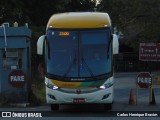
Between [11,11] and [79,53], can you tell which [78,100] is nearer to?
[79,53]

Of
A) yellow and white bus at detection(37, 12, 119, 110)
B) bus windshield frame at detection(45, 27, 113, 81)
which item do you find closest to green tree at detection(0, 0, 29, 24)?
yellow and white bus at detection(37, 12, 119, 110)

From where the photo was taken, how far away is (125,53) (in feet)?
291

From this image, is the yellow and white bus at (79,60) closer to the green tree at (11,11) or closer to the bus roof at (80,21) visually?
the bus roof at (80,21)

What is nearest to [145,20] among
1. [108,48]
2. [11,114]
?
[108,48]

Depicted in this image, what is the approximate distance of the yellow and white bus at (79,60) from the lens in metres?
18.3

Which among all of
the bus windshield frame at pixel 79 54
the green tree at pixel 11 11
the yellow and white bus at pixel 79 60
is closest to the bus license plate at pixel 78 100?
the yellow and white bus at pixel 79 60

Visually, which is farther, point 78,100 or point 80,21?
point 80,21

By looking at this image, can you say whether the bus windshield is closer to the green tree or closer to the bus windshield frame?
the bus windshield frame

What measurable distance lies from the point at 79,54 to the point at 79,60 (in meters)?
0.22

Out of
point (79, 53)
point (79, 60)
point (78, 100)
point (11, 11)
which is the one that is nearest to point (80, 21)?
point (79, 53)

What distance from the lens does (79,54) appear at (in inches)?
735

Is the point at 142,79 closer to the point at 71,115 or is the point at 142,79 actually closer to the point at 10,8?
the point at 71,115

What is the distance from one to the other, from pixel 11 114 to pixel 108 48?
25.5 ft

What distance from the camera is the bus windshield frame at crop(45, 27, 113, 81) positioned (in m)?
18.6
